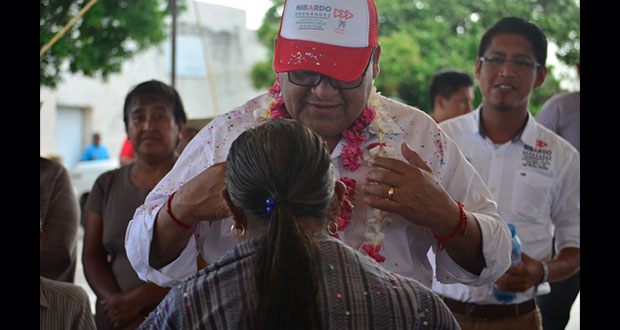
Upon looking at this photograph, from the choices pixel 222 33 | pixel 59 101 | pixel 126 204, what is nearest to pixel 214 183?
pixel 126 204

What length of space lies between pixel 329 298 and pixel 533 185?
1.78 m

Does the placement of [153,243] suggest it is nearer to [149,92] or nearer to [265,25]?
[149,92]

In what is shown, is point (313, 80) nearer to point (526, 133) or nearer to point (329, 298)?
point (329, 298)

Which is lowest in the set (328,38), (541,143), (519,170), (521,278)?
(521,278)

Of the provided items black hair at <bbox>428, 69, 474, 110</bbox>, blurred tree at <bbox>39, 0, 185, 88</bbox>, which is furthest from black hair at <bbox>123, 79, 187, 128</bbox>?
blurred tree at <bbox>39, 0, 185, 88</bbox>

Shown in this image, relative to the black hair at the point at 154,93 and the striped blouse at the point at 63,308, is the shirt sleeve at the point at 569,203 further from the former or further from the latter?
the striped blouse at the point at 63,308

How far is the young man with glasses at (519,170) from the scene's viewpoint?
2.64 meters

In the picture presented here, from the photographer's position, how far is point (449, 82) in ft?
14.8

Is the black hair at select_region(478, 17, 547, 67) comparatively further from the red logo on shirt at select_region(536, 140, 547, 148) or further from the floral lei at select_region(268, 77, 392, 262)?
the floral lei at select_region(268, 77, 392, 262)

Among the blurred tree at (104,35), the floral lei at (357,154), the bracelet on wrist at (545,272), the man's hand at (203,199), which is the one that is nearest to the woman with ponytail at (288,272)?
the man's hand at (203,199)

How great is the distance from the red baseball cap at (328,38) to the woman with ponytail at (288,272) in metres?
0.46

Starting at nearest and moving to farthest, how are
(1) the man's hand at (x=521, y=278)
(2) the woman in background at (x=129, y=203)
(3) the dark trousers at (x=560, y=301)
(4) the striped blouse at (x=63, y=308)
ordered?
(4) the striped blouse at (x=63, y=308)
(1) the man's hand at (x=521, y=278)
(2) the woman in background at (x=129, y=203)
(3) the dark trousers at (x=560, y=301)

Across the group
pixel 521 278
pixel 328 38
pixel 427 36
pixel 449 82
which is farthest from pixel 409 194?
pixel 427 36
